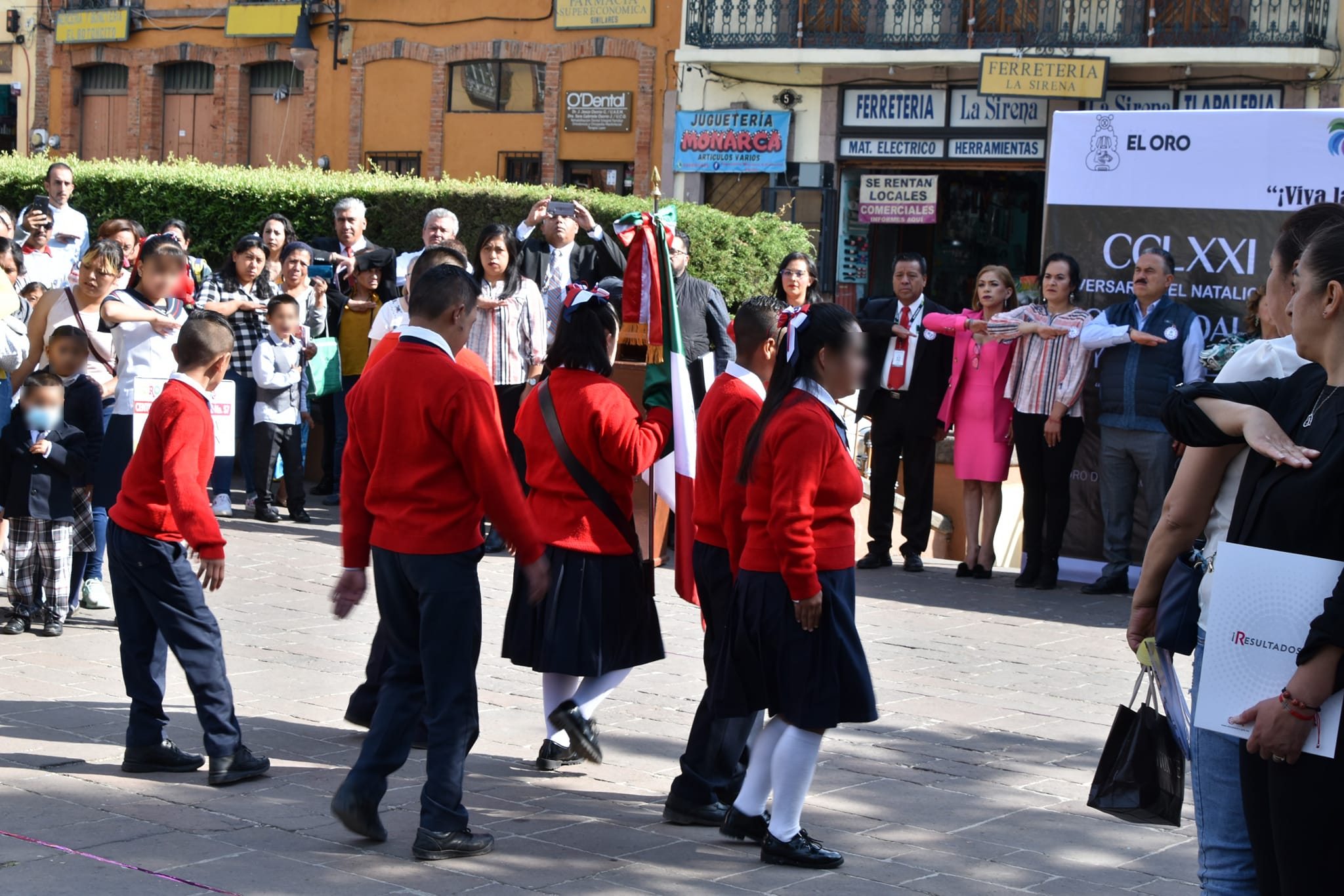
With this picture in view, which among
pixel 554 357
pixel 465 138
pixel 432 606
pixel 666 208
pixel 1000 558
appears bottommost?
pixel 1000 558

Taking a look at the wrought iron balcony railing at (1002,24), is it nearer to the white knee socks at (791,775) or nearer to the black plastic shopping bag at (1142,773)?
the white knee socks at (791,775)

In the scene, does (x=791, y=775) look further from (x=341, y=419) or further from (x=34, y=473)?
(x=341, y=419)

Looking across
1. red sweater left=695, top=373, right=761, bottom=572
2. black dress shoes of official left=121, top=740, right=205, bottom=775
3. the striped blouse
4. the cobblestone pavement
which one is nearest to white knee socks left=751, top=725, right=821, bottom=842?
the cobblestone pavement

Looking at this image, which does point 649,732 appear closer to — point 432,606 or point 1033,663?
point 432,606

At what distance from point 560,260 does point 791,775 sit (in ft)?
21.9

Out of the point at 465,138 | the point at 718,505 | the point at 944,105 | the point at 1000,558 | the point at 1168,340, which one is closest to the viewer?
the point at 718,505

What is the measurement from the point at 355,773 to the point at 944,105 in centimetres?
2196

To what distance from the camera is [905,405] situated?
10.6 meters

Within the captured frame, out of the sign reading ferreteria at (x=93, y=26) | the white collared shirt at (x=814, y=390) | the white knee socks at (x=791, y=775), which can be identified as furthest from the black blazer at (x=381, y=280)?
the sign reading ferreteria at (x=93, y=26)

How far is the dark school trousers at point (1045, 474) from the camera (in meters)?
10.0

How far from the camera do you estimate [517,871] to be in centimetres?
459

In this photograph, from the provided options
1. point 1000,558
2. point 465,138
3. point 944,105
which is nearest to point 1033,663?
point 1000,558

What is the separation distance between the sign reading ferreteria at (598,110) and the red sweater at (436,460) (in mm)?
23313

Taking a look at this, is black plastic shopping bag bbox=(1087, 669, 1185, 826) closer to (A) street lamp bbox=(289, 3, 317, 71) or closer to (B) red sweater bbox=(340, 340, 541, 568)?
(B) red sweater bbox=(340, 340, 541, 568)
